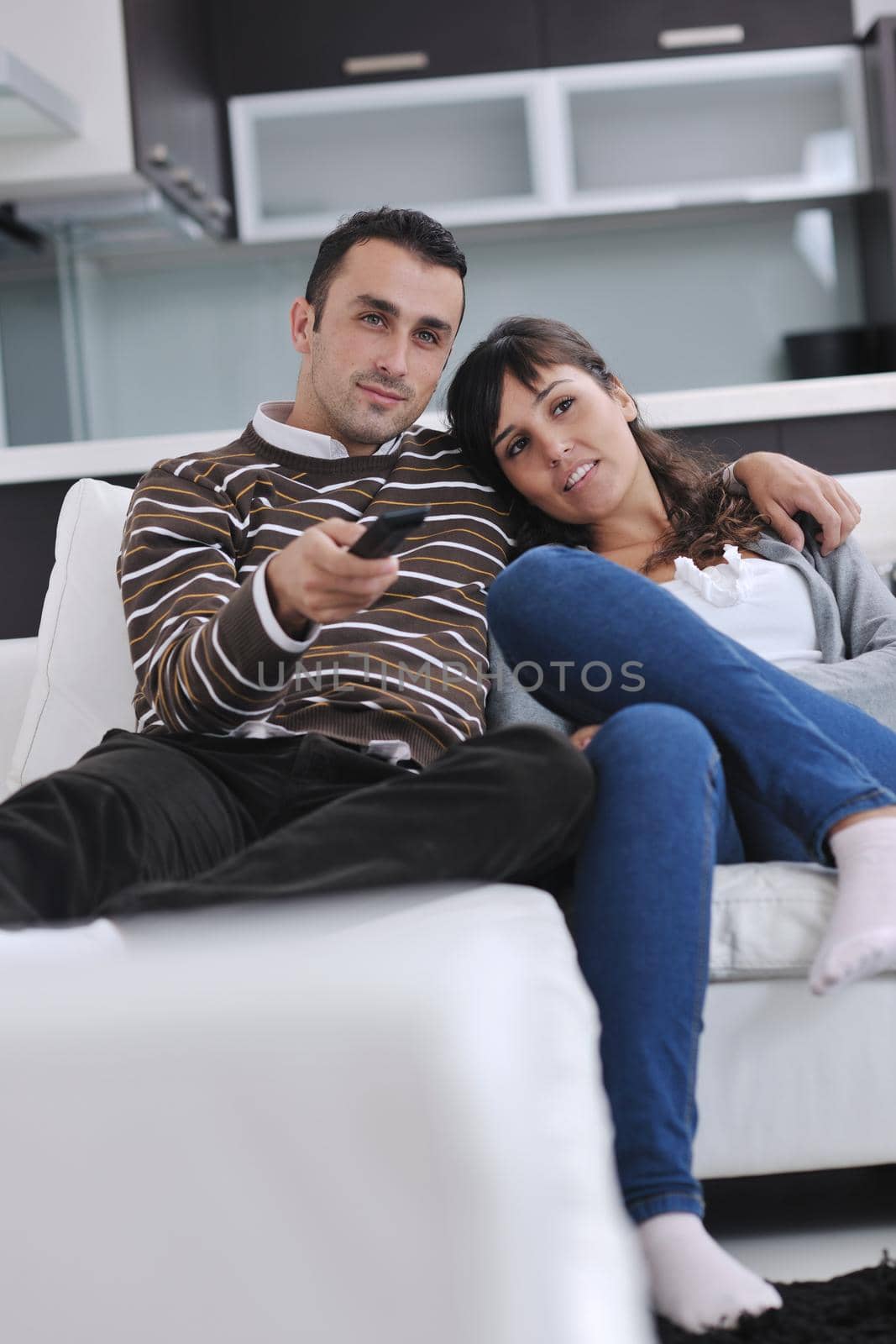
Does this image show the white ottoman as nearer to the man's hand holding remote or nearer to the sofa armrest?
the man's hand holding remote

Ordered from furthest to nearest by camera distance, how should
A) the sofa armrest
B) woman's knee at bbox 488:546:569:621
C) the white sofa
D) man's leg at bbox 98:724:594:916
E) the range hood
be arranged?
1. the range hood
2. the sofa armrest
3. woman's knee at bbox 488:546:569:621
4. man's leg at bbox 98:724:594:916
5. the white sofa

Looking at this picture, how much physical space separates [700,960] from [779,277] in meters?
4.04

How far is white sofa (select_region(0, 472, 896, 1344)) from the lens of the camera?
299 mm

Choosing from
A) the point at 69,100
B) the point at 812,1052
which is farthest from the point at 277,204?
the point at 812,1052

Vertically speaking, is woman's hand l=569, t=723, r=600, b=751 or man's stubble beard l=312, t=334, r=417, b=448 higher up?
man's stubble beard l=312, t=334, r=417, b=448

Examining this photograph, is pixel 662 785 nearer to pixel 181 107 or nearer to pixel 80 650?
pixel 80 650

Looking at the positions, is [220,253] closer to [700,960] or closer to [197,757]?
[197,757]

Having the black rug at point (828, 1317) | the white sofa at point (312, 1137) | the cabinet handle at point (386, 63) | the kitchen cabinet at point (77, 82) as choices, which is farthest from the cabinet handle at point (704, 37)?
the white sofa at point (312, 1137)

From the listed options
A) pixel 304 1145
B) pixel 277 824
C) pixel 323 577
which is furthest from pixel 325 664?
pixel 304 1145

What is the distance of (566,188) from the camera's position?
4.23 m

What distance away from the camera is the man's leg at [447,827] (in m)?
0.93

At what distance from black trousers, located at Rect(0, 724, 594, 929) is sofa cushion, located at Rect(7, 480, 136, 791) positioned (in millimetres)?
354

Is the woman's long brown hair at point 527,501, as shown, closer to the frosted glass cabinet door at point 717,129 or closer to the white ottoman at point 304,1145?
the white ottoman at point 304,1145

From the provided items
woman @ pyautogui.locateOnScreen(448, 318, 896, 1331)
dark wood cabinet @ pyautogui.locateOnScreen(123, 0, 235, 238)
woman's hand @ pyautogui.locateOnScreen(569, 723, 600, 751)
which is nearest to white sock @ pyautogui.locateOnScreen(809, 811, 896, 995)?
woman @ pyautogui.locateOnScreen(448, 318, 896, 1331)
